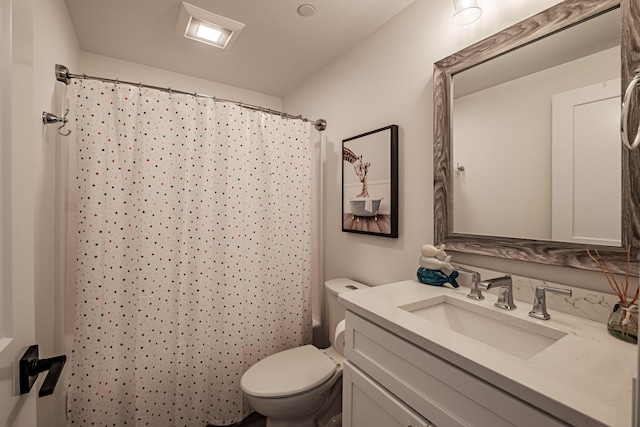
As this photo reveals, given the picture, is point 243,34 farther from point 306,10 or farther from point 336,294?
point 336,294

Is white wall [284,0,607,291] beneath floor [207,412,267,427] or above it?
above

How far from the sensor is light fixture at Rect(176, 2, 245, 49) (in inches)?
61.4

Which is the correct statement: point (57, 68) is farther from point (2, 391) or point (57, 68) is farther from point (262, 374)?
point (262, 374)

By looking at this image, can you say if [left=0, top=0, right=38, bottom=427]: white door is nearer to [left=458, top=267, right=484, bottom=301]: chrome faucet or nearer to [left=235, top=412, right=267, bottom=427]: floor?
[left=458, top=267, right=484, bottom=301]: chrome faucet

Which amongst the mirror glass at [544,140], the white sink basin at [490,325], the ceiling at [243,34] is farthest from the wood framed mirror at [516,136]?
the ceiling at [243,34]

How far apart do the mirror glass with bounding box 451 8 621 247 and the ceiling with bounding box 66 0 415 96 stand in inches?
29.9

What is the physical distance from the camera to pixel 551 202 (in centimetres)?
102

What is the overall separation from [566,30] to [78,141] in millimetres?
2117

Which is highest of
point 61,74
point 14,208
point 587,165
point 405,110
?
point 61,74

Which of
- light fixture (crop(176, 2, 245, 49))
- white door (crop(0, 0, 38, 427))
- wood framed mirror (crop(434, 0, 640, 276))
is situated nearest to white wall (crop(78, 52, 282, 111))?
light fixture (crop(176, 2, 245, 49))

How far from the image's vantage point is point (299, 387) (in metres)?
1.35

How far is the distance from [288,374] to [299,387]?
0.11 meters

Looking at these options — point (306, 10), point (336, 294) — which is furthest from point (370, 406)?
point (306, 10)

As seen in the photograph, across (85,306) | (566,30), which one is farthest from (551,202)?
(85,306)
